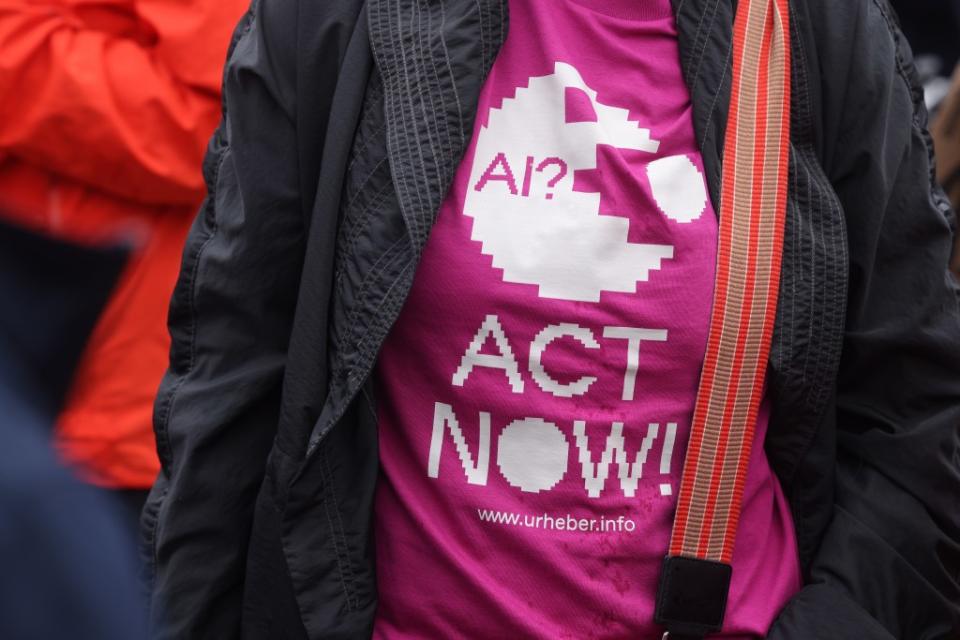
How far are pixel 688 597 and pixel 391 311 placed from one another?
1.61 ft

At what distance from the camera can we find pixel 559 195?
1.54 metres

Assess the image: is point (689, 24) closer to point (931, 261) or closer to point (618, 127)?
point (618, 127)

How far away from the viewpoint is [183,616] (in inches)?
64.6

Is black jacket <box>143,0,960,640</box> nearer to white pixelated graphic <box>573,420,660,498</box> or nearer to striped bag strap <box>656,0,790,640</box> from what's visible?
striped bag strap <box>656,0,790,640</box>

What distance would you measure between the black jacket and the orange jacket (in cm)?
38

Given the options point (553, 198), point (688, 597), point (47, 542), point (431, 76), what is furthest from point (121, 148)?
point (47, 542)

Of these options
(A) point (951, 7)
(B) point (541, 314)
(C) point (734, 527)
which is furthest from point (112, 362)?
(A) point (951, 7)

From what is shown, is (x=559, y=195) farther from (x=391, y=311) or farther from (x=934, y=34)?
(x=934, y=34)

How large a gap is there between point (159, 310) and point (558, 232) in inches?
31.2

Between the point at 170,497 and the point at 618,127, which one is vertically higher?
the point at 618,127

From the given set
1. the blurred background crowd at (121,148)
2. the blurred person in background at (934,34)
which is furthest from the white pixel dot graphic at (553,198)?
the blurred person in background at (934,34)

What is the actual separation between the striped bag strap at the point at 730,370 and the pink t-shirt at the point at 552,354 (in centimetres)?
2

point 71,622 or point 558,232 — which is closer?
point 71,622

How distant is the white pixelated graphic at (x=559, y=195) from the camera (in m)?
1.52
